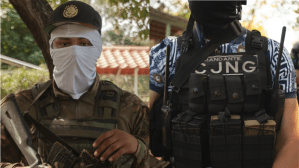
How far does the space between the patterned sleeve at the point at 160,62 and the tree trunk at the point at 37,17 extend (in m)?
0.77

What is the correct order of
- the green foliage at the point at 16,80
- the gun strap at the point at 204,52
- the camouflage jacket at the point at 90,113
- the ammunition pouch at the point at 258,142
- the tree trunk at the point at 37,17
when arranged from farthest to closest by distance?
the tree trunk at the point at 37,17 < the green foliage at the point at 16,80 < the camouflage jacket at the point at 90,113 < the gun strap at the point at 204,52 < the ammunition pouch at the point at 258,142

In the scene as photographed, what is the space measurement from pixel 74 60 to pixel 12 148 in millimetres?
613

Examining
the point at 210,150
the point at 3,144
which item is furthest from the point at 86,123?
the point at 210,150

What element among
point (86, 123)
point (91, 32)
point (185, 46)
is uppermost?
point (91, 32)

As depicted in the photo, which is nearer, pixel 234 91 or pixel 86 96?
pixel 234 91

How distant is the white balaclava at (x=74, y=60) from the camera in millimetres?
1438

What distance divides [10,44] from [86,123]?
763 millimetres

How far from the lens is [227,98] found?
1.30 metres

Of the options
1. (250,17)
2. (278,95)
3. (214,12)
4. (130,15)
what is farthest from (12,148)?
(250,17)

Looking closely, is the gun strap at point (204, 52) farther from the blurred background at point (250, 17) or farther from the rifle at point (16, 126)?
the rifle at point (16, 126)

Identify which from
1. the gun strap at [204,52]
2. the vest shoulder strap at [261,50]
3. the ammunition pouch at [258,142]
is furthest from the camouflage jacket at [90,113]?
the vest shoulder strap at [261,50]

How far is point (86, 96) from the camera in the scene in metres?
1.57

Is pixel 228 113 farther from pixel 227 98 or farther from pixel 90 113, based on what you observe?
pixel 90 113

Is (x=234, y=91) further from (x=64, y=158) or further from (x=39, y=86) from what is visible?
(x=39, y=86)
